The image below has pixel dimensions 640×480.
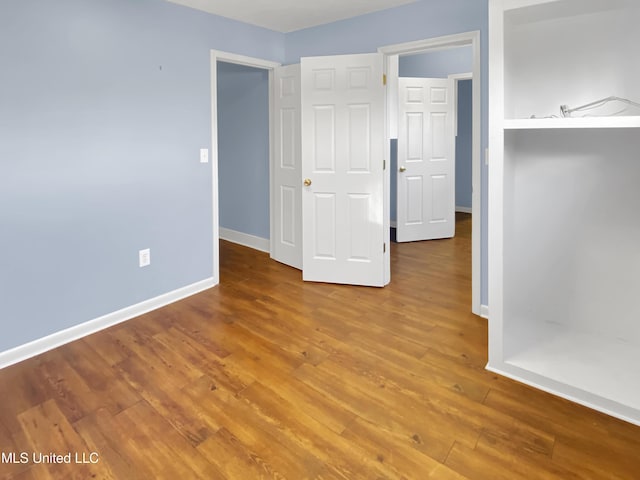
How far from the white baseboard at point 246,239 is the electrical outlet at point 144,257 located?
175 centimetres

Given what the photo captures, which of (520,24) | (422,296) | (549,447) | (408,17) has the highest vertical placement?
(408,17)

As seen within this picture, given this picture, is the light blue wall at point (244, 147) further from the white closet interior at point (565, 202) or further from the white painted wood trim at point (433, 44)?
the white closet interior at point (565, 202)

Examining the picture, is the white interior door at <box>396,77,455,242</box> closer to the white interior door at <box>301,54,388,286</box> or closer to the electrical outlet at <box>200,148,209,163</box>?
the white interior door at <box>301,54,388,286</box>

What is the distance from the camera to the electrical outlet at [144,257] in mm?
3195

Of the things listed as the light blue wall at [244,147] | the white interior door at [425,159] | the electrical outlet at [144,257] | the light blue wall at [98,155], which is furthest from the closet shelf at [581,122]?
the white interior door at [425,159]

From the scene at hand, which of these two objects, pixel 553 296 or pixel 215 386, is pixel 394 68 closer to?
pixel 553 296

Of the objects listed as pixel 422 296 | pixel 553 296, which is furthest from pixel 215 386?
pixel 553 296

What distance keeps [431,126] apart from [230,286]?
3333 millimetres

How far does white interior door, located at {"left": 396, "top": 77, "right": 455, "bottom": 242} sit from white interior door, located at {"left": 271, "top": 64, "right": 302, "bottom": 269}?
5.46 feet

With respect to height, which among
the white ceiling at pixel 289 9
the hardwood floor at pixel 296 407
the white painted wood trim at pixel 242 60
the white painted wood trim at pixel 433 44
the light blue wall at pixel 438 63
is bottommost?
the hardwood floor at pixel 296 407

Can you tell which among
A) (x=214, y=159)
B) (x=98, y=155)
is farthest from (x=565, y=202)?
(x=98, y=155)

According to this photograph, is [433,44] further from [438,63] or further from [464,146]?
[464,146]

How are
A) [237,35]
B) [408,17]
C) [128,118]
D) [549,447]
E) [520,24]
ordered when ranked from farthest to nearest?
[237,35], [408,17], [128,118], [520,24], [549,447]

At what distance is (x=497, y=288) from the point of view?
2295 mm
